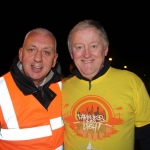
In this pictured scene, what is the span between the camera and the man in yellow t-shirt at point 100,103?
221 centimetres

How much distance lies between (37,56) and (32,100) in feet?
1.73

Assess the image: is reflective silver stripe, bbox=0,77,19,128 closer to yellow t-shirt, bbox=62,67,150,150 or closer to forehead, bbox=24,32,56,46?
yellow t-shirt, bbox=62,67,150,150

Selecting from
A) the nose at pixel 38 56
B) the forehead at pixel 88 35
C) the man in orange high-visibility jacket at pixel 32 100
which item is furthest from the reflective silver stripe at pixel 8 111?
the forehead at pixel 88 35

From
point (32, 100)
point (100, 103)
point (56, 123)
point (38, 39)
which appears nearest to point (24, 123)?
point (32, 100)

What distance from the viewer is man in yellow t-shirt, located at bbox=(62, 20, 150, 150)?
2205 millimetres

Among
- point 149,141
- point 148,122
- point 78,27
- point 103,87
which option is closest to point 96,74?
point 103,87

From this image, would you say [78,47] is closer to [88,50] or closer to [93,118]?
[88,50]

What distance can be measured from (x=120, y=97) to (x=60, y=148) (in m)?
0.93

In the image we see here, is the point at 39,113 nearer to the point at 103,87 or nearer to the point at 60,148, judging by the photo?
the point at 60,148

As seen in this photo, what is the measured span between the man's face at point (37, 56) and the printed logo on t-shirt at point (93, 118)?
606 mm

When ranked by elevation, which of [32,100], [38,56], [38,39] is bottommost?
[32,100]

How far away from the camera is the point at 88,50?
92.0 inches

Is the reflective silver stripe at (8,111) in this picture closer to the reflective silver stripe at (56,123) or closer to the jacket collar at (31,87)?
the jacket collar at (31,87)

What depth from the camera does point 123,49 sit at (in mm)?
32406
